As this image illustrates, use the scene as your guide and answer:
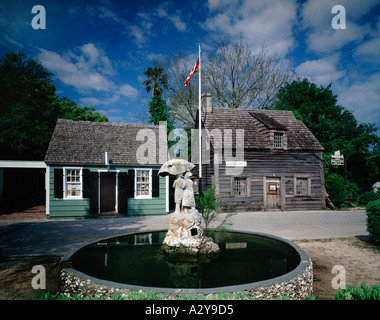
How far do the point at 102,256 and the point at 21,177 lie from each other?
19.1 meters

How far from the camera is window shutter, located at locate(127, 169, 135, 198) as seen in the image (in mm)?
14305

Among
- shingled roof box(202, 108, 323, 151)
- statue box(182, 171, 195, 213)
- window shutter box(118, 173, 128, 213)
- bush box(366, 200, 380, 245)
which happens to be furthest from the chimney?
statue box(182, 171, 195, 213)

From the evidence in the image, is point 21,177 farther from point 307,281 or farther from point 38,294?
point 307,281

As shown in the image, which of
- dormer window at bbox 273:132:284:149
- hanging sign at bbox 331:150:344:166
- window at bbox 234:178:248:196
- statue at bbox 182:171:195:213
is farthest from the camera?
hanging sign at bbox 331:150:344:166

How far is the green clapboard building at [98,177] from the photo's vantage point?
13516 mm

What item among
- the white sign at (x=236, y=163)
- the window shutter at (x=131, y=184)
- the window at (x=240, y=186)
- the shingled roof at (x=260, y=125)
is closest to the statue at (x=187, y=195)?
the window shutter at (x=131, y=184)

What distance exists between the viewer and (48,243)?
332 inches

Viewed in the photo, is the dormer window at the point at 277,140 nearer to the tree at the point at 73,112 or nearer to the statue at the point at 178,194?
the statue at the point at 178,194

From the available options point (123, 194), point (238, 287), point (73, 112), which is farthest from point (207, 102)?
point (73, 112)

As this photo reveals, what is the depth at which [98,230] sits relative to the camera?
10359 millimetres

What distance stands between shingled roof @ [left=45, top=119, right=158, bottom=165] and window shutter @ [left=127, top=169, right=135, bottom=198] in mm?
716

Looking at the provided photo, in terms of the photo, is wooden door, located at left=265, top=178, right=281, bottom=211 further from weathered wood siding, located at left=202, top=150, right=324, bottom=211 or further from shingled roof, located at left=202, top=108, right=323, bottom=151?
shingled roof, located at left=202, top=108, right=323, bottom=151

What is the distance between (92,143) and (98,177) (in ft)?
8.54
